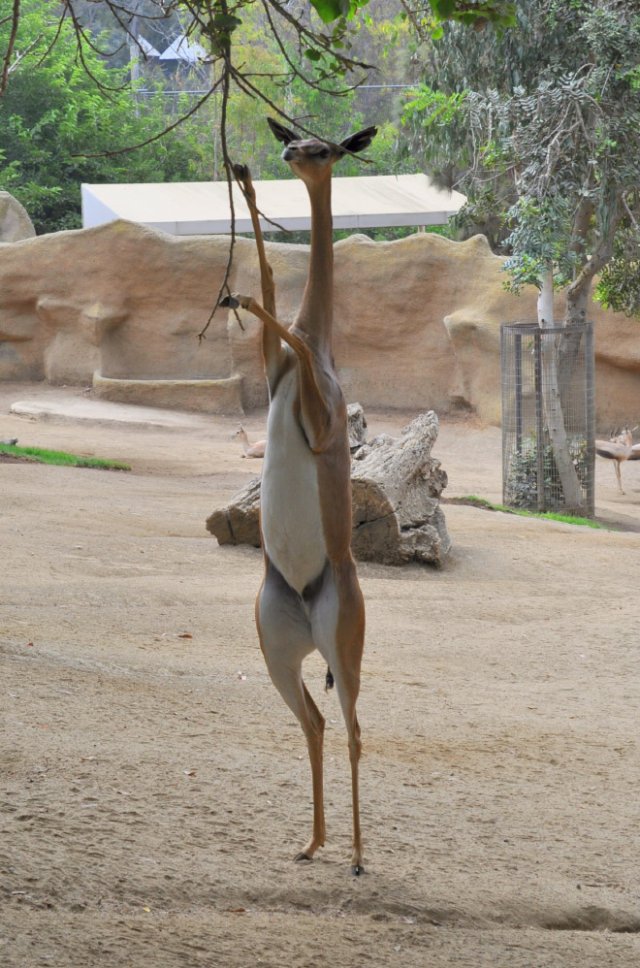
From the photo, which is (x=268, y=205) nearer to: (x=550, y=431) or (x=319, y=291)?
(x=550, y=431)

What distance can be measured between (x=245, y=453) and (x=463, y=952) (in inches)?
560

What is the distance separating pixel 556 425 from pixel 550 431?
107mm

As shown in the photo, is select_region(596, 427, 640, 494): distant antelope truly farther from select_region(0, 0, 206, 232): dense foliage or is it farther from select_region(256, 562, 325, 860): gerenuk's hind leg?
select_region(0, 0, 206, 232): dense foliage

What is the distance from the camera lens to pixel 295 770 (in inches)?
190

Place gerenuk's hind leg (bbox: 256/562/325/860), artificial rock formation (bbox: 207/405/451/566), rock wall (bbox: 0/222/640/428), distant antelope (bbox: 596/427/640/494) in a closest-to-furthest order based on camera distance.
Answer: gerenuk's hind leg (bbox: 256/562/325/860)
artificial rock formation (bbox: 207/405/451/566)
distant antelope (bbox: 596/427/640/494)
rock wall (bbox: 0/222/640/428)

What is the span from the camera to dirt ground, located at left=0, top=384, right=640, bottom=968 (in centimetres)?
342

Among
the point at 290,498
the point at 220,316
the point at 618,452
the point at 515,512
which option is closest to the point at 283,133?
the point at 290,498

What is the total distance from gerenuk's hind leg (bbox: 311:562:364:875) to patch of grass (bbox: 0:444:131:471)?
36.1 feet

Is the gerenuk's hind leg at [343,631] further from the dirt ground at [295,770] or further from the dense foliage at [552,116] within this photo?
the dense foliage at [552,116]

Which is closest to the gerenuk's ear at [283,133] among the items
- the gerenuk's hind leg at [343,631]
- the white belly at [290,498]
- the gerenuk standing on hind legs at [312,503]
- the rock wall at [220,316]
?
the gerenuk standing on hind legs at [312,503]

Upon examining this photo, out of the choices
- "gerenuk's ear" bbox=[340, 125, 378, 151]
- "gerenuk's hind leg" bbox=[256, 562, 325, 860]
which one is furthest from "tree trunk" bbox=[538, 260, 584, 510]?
"gerenuk's ear" bbox=[340, 125, 378, 151]

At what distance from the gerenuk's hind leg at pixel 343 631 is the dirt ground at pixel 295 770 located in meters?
0.53

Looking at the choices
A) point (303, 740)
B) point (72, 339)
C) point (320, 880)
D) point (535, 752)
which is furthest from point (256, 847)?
point (72, 339)

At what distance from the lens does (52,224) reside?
30984 mm
